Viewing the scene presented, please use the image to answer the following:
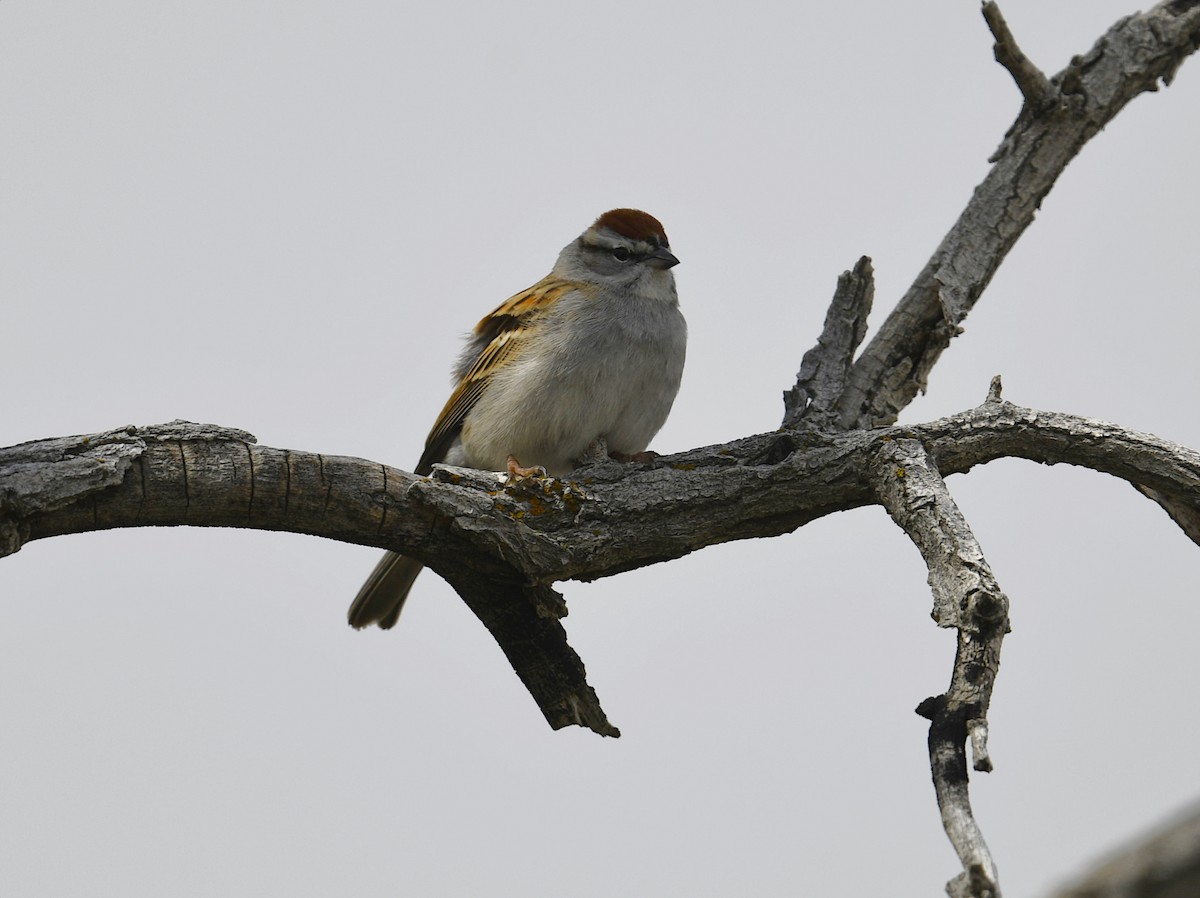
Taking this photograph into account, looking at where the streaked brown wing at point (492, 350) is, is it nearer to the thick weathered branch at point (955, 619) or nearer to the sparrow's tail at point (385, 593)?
the sparrow's tail at point (385, 593)

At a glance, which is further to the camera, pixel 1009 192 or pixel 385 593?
pixel 1009 192

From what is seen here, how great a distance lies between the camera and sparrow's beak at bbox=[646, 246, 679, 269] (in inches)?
256

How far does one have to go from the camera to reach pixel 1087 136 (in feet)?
21.0

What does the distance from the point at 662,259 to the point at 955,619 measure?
3.07 meters

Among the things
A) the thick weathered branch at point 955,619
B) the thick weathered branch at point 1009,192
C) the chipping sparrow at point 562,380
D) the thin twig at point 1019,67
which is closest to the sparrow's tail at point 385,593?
the chipping sparrow at point 562,380

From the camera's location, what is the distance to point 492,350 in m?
6.23

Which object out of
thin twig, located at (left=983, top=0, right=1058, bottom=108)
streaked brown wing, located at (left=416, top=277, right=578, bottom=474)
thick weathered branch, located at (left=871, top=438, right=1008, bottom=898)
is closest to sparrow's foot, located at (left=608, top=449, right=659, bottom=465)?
streaked brown wing, located at (left=416, top=277, right=578, bottom=474)

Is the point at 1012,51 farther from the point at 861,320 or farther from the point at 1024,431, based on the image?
the point at 1024,431

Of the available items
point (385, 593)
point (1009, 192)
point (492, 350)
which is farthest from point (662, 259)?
point (385, 593)

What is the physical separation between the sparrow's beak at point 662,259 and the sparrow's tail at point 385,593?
195 cm

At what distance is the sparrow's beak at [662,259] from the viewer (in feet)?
21.3

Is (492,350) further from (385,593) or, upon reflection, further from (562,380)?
(385,593)

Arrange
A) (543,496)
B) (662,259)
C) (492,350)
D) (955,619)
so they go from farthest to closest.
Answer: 1. (662,259)
2. (492,350)
3. (543,496)
4. (955,619)

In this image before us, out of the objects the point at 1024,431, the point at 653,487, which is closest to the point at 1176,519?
the point at 1024,431
